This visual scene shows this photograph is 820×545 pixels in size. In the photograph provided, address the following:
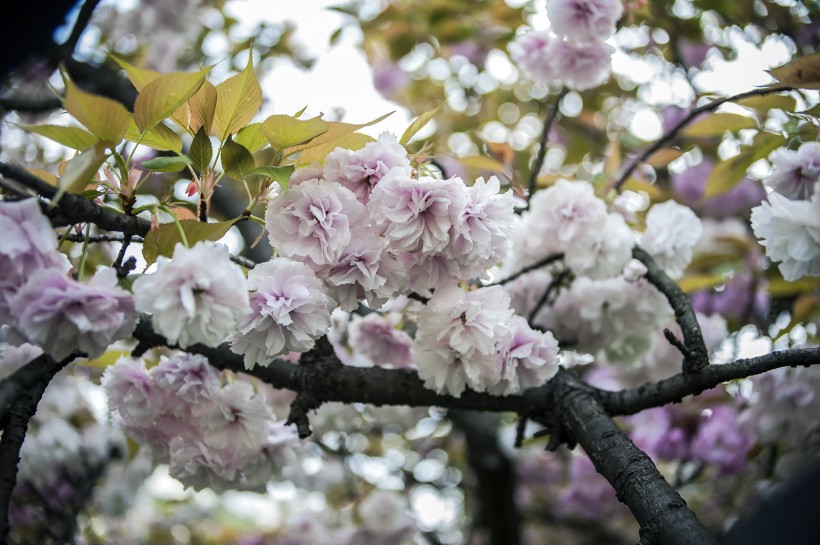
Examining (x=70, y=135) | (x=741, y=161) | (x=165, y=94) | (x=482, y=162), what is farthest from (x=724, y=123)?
(x=70, y=135)

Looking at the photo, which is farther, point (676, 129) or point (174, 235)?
point (676, 129)

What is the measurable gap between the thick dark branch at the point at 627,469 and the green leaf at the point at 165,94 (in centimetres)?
78

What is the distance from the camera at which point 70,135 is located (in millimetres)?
729

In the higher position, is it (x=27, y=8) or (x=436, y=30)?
(x=27, y=8)

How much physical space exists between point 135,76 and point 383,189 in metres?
0.34

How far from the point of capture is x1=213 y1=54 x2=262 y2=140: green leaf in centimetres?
80

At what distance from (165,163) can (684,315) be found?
2.77 ft

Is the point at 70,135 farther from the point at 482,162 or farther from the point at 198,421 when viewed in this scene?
the point at 482,162

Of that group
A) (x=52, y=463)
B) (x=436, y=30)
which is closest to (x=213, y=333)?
(x=52, y=463)

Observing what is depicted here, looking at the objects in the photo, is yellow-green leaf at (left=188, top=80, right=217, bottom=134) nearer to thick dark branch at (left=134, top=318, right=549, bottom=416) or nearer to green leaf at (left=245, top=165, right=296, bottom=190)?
green leaf at (left=245, top=165, right=296, bottom=190)

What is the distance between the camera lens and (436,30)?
237 cm

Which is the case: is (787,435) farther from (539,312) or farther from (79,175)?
(79,175)

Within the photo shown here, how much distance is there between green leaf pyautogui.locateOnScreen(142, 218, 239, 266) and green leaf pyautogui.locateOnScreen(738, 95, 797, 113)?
881 mm

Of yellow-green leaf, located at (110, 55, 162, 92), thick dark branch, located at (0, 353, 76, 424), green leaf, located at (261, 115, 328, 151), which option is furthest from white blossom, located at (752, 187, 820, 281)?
thick dark branch, located at (0, 353, 76, 424)
